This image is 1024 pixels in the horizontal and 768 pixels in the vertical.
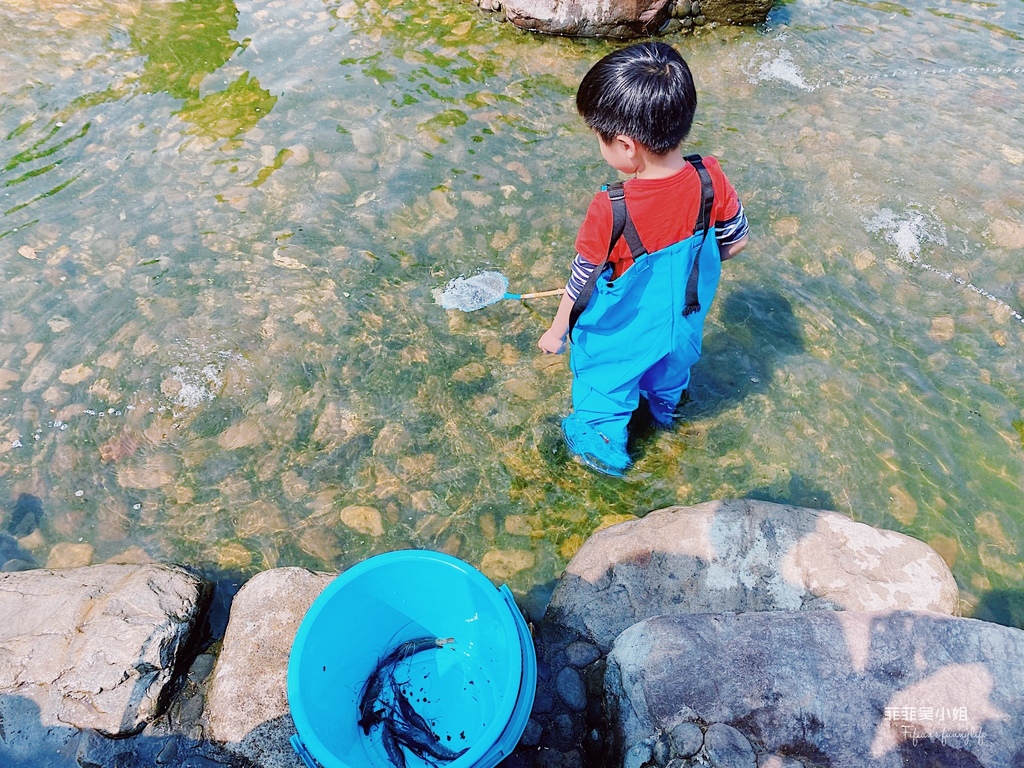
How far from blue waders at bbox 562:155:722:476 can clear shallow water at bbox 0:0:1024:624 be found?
463 millimetres

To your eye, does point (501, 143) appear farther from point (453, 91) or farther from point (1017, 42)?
point (1017, 42)

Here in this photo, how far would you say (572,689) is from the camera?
2.64m

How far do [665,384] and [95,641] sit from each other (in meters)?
2.53

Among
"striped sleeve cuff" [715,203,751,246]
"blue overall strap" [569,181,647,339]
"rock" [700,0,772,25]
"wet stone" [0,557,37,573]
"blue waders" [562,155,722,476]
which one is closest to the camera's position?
"blue overall strap" [569,181,647,339]

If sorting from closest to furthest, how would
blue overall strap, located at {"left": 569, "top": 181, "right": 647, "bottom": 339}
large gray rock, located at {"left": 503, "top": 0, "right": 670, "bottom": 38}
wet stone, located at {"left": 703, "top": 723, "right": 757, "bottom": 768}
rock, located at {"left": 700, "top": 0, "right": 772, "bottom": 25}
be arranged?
1. wet stone, located at {"left": 703, "top": 723, "right": 757, "bottom": 768}
2. blue overall strap, located at {"left": 569, "top": 181, "right": 647, "bottom": 339}
3. large gray rock, located at {"left": 503, "top": 0, "right": 670, "bottom": 38}
4. rock, located at {"left": 700, "top": 0, "right": 772, "bottom": 25}

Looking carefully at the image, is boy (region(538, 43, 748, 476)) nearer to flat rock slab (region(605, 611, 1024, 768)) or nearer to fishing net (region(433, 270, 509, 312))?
flat rock slab (region(605, 611, 1024, 768))

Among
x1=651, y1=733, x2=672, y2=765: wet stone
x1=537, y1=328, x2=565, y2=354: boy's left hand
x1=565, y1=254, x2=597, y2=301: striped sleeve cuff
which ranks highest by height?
x1=565, y1=254, x2=597, y2=301: striped sleeve cuff

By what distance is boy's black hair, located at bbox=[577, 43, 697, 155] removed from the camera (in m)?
2.11

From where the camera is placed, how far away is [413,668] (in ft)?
8.70

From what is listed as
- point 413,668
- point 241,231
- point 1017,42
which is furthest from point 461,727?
point 1017,42

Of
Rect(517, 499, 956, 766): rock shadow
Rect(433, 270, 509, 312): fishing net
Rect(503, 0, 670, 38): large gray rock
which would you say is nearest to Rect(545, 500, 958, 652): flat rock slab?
Rect(517, 499, 956, 766): rock shadow

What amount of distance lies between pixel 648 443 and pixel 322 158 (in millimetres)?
3123

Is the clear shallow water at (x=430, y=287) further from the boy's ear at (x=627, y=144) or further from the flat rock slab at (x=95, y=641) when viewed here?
Result: the boy's ear at (x=627, y=144)

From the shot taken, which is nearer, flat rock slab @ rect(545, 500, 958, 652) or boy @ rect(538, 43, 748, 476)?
boy @ rect(538, 43, 748, 476)
